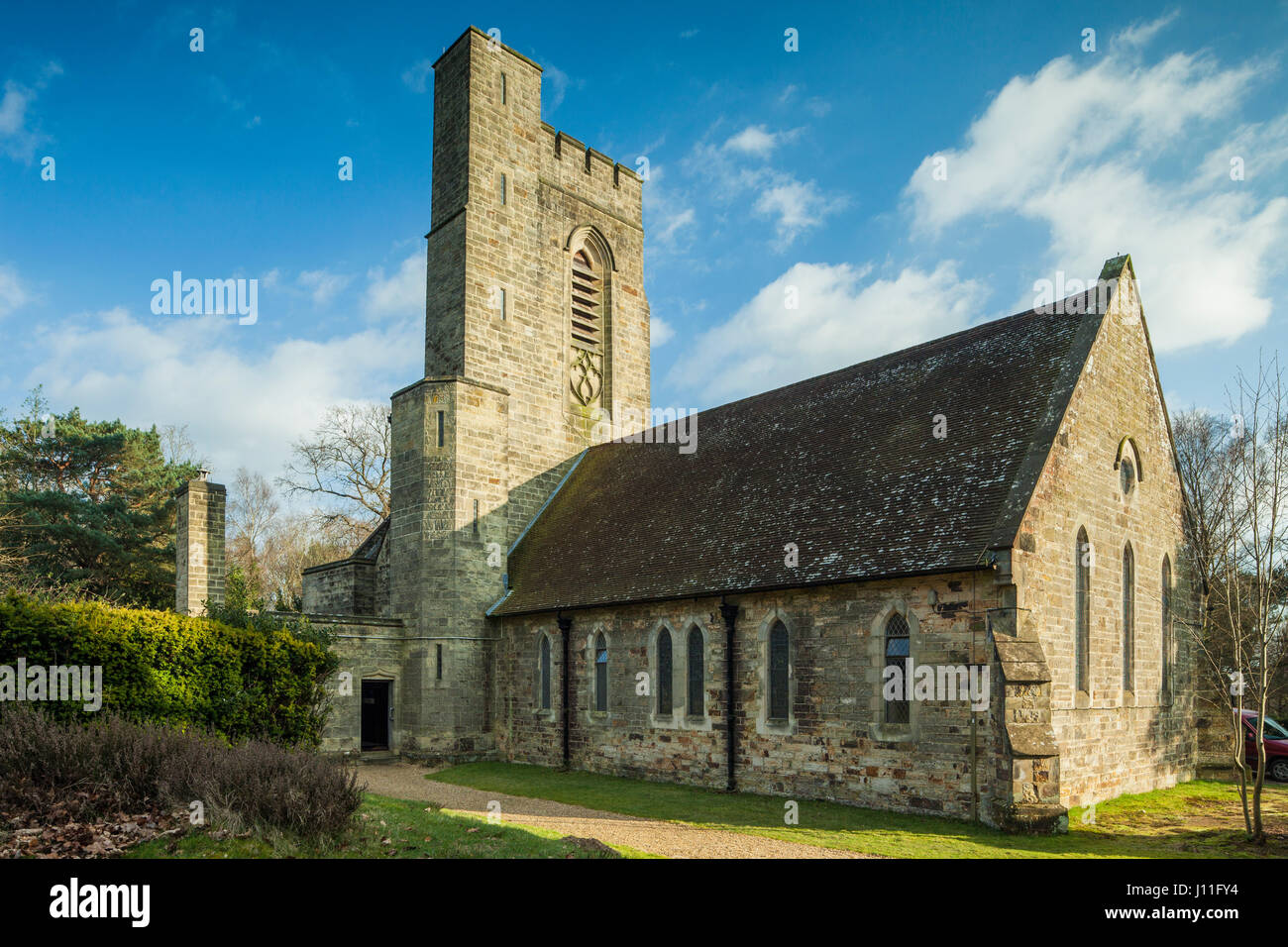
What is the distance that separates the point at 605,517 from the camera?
2345 centimetres

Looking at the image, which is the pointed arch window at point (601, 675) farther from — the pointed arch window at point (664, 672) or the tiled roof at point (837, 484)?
the pointed arch window at point (664, 672)

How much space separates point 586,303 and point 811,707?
17.8 m

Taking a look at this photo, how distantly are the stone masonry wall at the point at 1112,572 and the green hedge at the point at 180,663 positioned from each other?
→ 13.2m

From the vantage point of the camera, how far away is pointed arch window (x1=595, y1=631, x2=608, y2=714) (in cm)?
2031

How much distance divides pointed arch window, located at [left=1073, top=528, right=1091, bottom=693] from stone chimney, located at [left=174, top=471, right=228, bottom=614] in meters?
17.0

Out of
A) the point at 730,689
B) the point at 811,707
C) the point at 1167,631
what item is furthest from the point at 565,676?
the point at 1167,631

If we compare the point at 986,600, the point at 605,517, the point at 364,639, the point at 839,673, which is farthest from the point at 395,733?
the point at 986,600

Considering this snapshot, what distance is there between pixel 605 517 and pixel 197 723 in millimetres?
10898

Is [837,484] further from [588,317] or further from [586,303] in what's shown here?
[586,303]

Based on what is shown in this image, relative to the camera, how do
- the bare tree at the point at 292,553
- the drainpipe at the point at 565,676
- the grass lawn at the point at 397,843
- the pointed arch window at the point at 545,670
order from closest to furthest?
the grass lawn at the point at 397,843 → the drainpipe at the point at 565,676 → the pointed arch window at the point at 545,670 → the bare tree at the point at 292,553

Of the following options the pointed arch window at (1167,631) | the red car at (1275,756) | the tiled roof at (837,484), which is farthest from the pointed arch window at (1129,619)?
the red car at (1275,756)

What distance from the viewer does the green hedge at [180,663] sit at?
13.7 m

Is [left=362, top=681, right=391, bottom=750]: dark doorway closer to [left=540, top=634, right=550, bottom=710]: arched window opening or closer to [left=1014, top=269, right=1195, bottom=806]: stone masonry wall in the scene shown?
[left=540, top=634, right=550, bottom=710]: arched window opening

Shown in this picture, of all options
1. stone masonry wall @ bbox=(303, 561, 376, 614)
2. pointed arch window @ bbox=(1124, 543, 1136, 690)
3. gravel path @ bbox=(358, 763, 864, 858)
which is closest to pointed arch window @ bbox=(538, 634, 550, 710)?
gravel path @ bbox=(358, 763, 864, 858)
